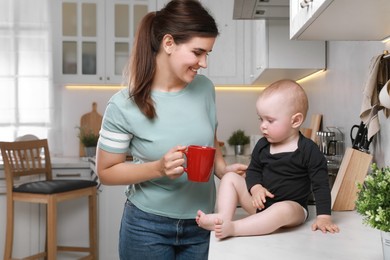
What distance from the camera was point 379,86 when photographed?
164cm

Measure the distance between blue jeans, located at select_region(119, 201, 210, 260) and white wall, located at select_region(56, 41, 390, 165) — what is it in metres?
0.66

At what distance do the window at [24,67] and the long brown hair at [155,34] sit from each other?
2.89 metres

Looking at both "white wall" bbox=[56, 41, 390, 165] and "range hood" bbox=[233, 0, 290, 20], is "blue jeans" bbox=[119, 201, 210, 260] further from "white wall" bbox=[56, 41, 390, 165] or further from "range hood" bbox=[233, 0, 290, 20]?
"range hood" bbox=[233, 0, 290, 20]

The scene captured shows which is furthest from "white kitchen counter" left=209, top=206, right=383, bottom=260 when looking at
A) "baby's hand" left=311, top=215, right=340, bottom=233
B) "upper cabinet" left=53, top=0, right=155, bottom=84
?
"upper cabinet" left=53, top=0, right=155, bottom=84

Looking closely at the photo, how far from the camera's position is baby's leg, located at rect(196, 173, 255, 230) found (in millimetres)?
1169

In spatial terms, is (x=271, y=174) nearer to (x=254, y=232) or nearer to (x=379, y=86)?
(x=254, y=232)

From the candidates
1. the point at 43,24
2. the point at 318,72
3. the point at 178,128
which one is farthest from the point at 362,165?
the point at 43,24

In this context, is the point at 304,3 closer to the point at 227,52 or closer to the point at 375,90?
the point at 375,90

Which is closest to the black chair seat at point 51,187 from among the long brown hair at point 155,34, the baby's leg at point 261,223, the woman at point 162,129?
the woman at point 162,129

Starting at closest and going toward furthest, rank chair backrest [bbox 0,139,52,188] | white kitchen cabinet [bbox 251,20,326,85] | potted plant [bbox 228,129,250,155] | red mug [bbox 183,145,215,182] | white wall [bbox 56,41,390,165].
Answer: red mug [bbox 183,145,215,182] → white wall [bbox 56,41,390,165] → white kitchen cabinet [bbox 251,20,326,85] → chair backrest [bbox 0,139,52,188] → potted plant [bbox 228,129,250,155]

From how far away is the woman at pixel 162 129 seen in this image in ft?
4.51

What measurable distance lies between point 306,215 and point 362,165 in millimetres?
311

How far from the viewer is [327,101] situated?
103 inches

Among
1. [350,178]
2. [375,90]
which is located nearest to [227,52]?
[375,90]
